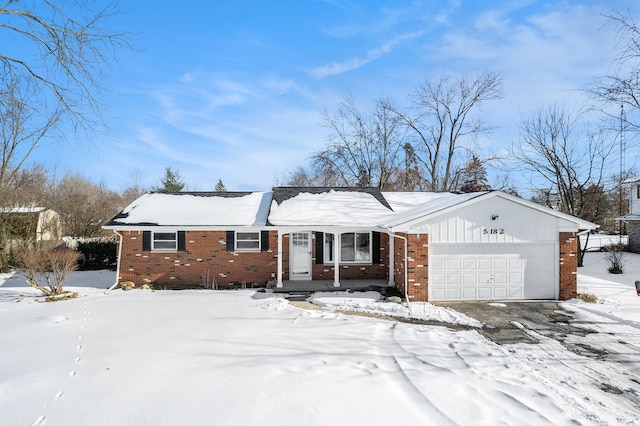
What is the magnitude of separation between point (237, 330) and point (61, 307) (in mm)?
6058

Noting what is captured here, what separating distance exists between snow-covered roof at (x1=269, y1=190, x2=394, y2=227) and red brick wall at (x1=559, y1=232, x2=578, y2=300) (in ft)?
19.0

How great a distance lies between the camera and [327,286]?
1273cm

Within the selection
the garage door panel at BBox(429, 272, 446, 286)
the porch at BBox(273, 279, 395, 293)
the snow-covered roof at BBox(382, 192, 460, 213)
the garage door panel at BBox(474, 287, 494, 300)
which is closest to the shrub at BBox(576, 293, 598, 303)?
the garage door panel at BBox(474, 287, 494, 300)

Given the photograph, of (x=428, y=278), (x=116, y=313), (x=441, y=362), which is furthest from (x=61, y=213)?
(x=441, y=362)

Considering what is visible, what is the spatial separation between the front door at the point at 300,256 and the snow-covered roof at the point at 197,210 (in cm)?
167

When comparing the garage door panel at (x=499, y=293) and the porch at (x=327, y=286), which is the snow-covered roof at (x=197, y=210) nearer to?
the porch at (x=327, y=286)

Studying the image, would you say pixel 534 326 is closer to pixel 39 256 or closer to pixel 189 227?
pixel 189 227

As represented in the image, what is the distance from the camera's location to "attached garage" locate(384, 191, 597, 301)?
1074 centimetres

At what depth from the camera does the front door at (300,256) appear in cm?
1390

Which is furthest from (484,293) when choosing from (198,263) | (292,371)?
(198,263)

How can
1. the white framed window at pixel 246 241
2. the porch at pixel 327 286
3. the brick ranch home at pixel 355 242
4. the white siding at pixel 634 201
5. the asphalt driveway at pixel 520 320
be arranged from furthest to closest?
the white siding at pixel 634 201 → the white framed window at pixel 246 241 → the porch at pixel 327 286 → the brick ranch home at pixel 355 242 → the asphalt driveway at pixel 520 320

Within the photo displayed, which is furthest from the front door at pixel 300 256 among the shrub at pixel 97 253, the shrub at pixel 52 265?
the shrub at pixel 97 253

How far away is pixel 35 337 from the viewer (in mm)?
7168

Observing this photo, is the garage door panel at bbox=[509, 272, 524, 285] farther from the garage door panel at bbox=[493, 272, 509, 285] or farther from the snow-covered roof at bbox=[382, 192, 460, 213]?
the snow-covered roof at bbox=[382, 192, 460, 213]
